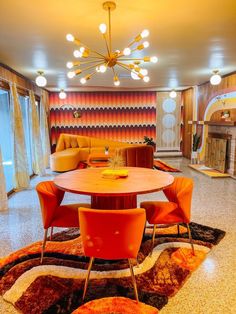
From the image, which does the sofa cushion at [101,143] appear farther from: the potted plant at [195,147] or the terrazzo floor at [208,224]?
the terrazzo floor at [208,224]

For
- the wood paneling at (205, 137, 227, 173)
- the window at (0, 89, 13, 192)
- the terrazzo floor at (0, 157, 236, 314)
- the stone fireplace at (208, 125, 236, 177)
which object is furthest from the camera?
the wood paneling at (205, 137, 227, 173)

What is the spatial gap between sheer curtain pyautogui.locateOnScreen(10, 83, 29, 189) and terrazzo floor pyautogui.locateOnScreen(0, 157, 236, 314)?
27cm

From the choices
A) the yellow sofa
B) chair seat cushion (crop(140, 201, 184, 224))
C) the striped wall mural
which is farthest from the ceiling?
the striped wall mural

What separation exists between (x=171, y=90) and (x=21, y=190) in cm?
651

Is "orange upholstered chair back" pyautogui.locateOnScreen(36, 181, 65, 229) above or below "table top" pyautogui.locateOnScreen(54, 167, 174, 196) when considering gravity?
below

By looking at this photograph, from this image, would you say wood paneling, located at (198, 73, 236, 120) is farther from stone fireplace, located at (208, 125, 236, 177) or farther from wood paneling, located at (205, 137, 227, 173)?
wood paneling, located at (205, 137, 227, 173)

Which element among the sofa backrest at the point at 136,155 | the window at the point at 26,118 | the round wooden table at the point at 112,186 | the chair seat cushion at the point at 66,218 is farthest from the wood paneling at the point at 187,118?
the chair seat cushion at the point at 66,218

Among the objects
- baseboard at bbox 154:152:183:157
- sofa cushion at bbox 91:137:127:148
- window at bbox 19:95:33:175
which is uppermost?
window at bbox 19:95:33:175

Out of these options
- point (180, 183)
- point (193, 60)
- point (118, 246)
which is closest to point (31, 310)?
point (118, 246)

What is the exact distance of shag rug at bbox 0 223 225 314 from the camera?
6.55 ft

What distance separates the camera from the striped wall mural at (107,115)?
9383 millimetres

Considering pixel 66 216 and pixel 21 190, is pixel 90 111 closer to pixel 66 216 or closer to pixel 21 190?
pixel 21 190

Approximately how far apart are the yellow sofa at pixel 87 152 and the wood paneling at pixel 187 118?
7.98 ft

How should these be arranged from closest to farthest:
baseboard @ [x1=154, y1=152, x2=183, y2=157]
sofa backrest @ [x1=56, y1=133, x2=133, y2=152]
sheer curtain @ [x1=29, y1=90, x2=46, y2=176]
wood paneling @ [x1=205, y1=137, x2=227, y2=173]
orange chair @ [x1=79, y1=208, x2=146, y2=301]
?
orange chair @ [x1=79, y1=208, x2=146, y2=301] → wood paneling @ [x1=205, y1=137, x2=227, y2=173] → sheer curtain @ [x1=29, y1=90, x2=46, y2=176] → sofa backrest @ [x1=56, y1=133, x2=133, y2=152] → baseboard @ [x1=154, y1=152, x2=183, y2=157]
